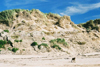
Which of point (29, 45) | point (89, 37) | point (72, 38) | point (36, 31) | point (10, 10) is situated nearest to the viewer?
point (29, 45)

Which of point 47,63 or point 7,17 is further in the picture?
point 7,17

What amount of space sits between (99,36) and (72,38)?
716 centimetres

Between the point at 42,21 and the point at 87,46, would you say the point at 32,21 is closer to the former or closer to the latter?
the point at 42,21

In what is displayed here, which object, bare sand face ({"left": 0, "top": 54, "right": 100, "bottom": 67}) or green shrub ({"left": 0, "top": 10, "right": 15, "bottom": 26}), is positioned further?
green shrub ({"left": 0, "top": 10, "right": 15, "bottom": 26})

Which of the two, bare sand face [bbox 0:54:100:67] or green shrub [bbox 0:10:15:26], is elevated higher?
green shrub [bbox 0:10:15:26]

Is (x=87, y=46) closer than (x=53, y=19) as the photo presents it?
Yes

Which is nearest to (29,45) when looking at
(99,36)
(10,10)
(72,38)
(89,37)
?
(72,38)

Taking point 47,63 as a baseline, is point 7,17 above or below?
above

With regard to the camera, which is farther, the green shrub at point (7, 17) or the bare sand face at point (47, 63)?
the green shrub at point (7, 17)

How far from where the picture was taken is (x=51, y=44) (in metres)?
15.4

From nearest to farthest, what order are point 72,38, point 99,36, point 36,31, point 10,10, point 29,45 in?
point 29,45 → point 36,31 → point 72,38 → point 10,10 → point 99,36

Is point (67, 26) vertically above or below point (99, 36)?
above

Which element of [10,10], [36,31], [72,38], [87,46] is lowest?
[87,46]

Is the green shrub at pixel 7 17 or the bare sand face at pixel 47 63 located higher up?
the green shrub at pixel 7 17
